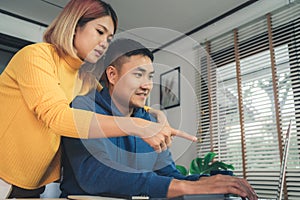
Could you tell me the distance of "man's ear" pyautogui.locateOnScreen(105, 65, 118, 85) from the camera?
30.3 inches

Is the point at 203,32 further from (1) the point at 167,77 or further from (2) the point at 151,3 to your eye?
(1) the point at 167,77

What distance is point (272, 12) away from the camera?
1.99 metres

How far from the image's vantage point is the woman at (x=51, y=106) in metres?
0.64

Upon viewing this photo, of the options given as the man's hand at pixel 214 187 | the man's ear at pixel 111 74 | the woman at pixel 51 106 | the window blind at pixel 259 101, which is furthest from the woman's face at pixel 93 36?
the window blind at pixel 259 101

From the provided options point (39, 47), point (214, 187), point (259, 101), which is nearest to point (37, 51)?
point (39, 47)

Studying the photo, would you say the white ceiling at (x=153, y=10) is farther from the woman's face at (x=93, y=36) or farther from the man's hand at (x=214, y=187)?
the man's hand at (x=214, y=187)

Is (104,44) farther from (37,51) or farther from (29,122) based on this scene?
(29,122)

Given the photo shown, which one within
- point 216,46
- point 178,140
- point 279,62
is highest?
point 216,46

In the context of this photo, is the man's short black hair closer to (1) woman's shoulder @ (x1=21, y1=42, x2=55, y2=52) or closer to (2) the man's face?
(2) the man's face

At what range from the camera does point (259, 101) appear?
6.47 feet

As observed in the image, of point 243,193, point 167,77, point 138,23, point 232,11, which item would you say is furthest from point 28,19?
point 243,193

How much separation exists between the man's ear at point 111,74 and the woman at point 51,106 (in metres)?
0.08

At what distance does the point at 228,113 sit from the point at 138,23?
1041mm

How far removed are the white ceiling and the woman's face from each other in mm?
1332
